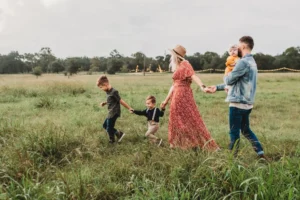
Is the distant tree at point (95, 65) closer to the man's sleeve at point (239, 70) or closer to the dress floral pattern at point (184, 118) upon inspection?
the dress floral pattern at point (184, 118)

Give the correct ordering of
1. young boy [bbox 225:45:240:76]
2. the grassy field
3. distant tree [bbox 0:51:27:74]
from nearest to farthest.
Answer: the grassy field → young boy [bbox 225:45:240:76] → distant tree [bbox 0:51:27:74]

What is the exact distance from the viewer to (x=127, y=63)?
7588 centimetres

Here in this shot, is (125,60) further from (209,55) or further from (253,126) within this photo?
(253,126)

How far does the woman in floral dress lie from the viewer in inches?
231

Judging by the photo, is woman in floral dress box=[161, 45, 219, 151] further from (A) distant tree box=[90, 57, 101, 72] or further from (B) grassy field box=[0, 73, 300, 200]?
(A) distant tree box=[90, 57, 101, 72]

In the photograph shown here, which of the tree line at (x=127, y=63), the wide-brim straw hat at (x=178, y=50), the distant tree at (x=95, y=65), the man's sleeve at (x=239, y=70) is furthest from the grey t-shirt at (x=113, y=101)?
the distant tree at (x=95, y=65)

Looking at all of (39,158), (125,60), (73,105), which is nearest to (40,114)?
(73,105)

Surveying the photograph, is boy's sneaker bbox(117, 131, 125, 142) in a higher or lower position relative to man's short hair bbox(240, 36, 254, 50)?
lower

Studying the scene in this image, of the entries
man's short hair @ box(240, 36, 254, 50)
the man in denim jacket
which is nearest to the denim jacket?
the man in denim jacket

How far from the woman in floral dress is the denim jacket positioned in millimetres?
863

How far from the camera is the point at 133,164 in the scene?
4.95 m

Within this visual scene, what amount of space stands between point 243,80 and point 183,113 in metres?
1.32

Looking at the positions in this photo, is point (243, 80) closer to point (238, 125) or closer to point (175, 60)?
point (238, 125)

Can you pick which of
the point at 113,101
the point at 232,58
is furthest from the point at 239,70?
the point at 113,101
